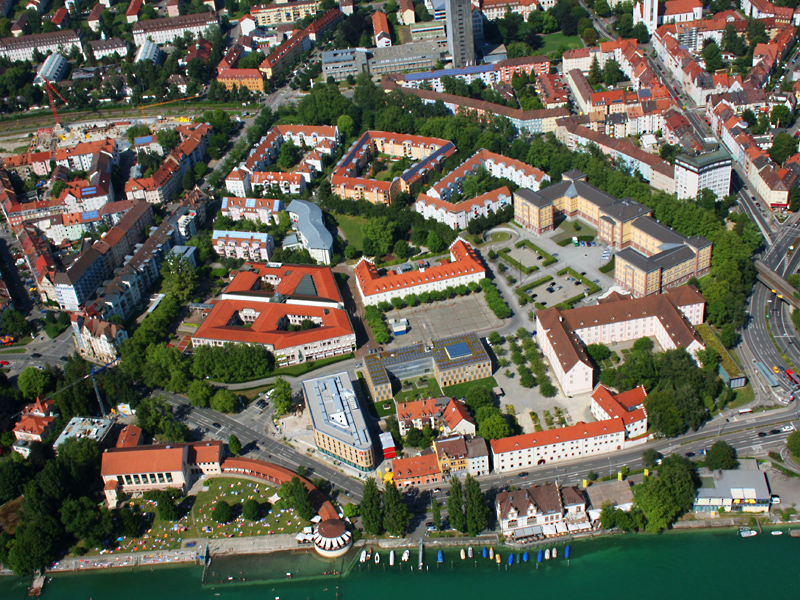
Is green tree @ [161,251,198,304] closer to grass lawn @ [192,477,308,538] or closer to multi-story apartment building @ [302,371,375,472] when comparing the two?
multi-story apartment building @ [302,371,375,472]

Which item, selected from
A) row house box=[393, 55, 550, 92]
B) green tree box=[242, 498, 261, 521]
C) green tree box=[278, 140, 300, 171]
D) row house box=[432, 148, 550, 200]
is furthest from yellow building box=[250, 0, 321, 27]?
green tree box=[242, 498, 261, 521]

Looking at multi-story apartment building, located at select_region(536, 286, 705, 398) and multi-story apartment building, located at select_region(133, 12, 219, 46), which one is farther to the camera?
multi-story apartment building, located at select_region(133, 12, 219, 46)

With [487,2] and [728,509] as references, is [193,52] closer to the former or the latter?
[487,2]

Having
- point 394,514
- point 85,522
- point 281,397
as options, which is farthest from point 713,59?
point 85,522

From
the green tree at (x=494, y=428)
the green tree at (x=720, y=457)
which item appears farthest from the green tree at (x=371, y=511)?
the green tree at (x=720, y=457)

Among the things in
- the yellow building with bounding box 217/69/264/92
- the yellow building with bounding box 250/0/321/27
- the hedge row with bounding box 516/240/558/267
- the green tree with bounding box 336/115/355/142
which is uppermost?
the yellow building with bounding box 250/0/321/27

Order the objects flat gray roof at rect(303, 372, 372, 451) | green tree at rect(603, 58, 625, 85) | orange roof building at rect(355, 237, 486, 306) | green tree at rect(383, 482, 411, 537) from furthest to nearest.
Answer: green tree at rect(603, 58, 625, 85)
orange roof building at rect(355, 237, 486, 306)
flat gray roof at rect(303, 372, 372, 451)
green tree at rect(383, 482, 411, 537)

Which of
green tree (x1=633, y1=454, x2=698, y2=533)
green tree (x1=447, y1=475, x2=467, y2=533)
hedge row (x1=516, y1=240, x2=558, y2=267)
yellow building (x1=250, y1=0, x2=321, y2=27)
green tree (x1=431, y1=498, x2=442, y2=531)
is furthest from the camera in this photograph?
yellow building (x1=250, y1=0, x2=321, y2=27)

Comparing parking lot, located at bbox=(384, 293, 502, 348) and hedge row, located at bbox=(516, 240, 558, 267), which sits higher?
hedge row, located at bbox=(516, 240, 558, 267)
